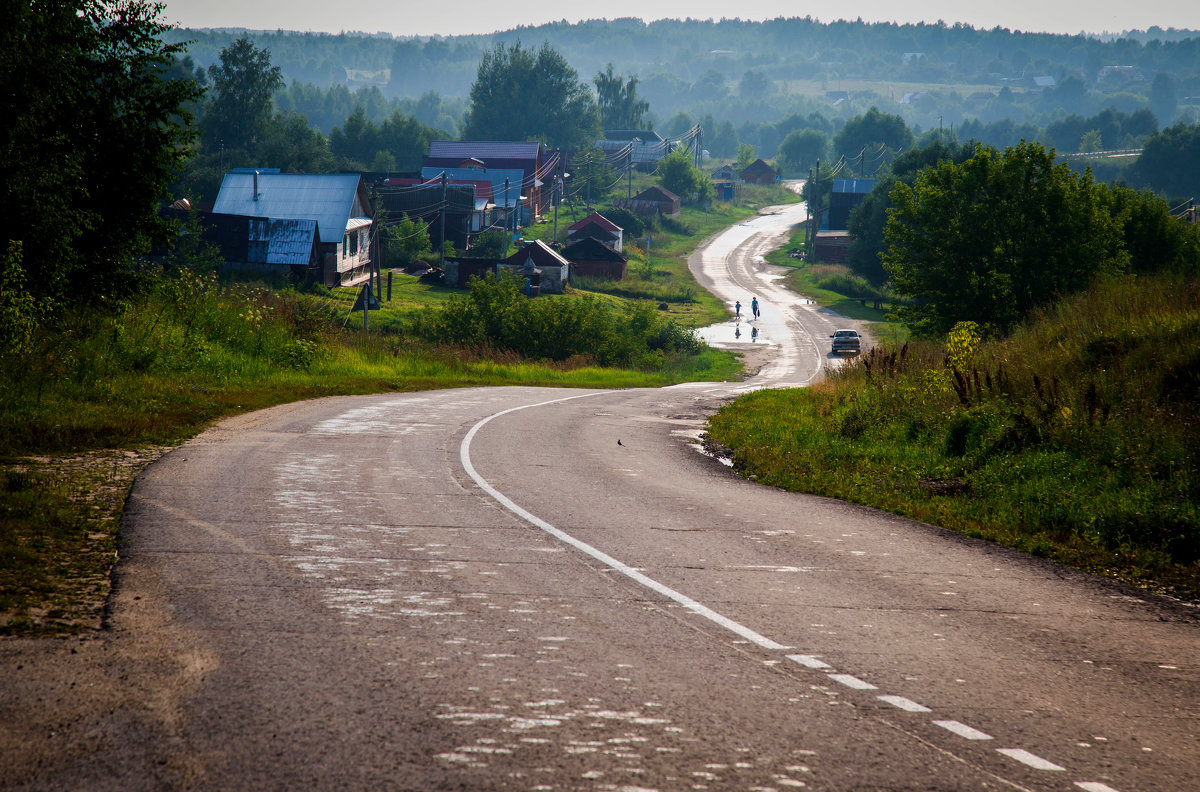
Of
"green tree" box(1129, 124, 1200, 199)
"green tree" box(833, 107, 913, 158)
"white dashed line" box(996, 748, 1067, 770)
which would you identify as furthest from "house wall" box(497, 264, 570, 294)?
"green tree" box(833, 107, 913, 158)

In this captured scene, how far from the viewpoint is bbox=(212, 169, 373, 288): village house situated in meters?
58.5

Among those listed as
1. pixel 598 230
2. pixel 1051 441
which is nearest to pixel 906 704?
pixel 1051 441

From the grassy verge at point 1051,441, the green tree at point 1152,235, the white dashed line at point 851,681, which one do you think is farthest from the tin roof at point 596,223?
the white dashed line at point 851,681

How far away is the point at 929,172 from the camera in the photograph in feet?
115

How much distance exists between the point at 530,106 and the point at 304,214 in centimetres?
10931

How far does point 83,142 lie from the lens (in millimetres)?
17047

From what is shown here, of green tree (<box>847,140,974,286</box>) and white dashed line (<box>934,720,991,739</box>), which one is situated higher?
green tree (<box>847,140,974,286</box>)

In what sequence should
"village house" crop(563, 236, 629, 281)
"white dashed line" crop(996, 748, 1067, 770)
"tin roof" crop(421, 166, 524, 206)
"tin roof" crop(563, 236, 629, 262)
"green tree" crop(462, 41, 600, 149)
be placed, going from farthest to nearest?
1. "green tree" crop(462, 41, 600, 149)
2. "tin roof" crop(421, 166, 524, 206)
3. "tin roof" crop(563, 236, 629, 262)
4. "village house" crop(563, 236, 629, 281)
5. "white dashed line" crop(996, 748, 1067, 770)

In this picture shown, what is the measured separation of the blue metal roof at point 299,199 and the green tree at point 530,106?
103 metres

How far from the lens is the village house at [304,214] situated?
58.5 metres

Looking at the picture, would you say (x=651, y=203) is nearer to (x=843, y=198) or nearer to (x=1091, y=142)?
(x=843, y=198)

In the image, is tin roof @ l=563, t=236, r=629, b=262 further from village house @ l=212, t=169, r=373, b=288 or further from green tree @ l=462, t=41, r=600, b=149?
green tree @ l=462, t=41, r=600, b=149

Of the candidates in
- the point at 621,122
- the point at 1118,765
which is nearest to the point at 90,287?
the point at 1118,765

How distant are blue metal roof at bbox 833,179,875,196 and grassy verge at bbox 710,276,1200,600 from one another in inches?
4023
